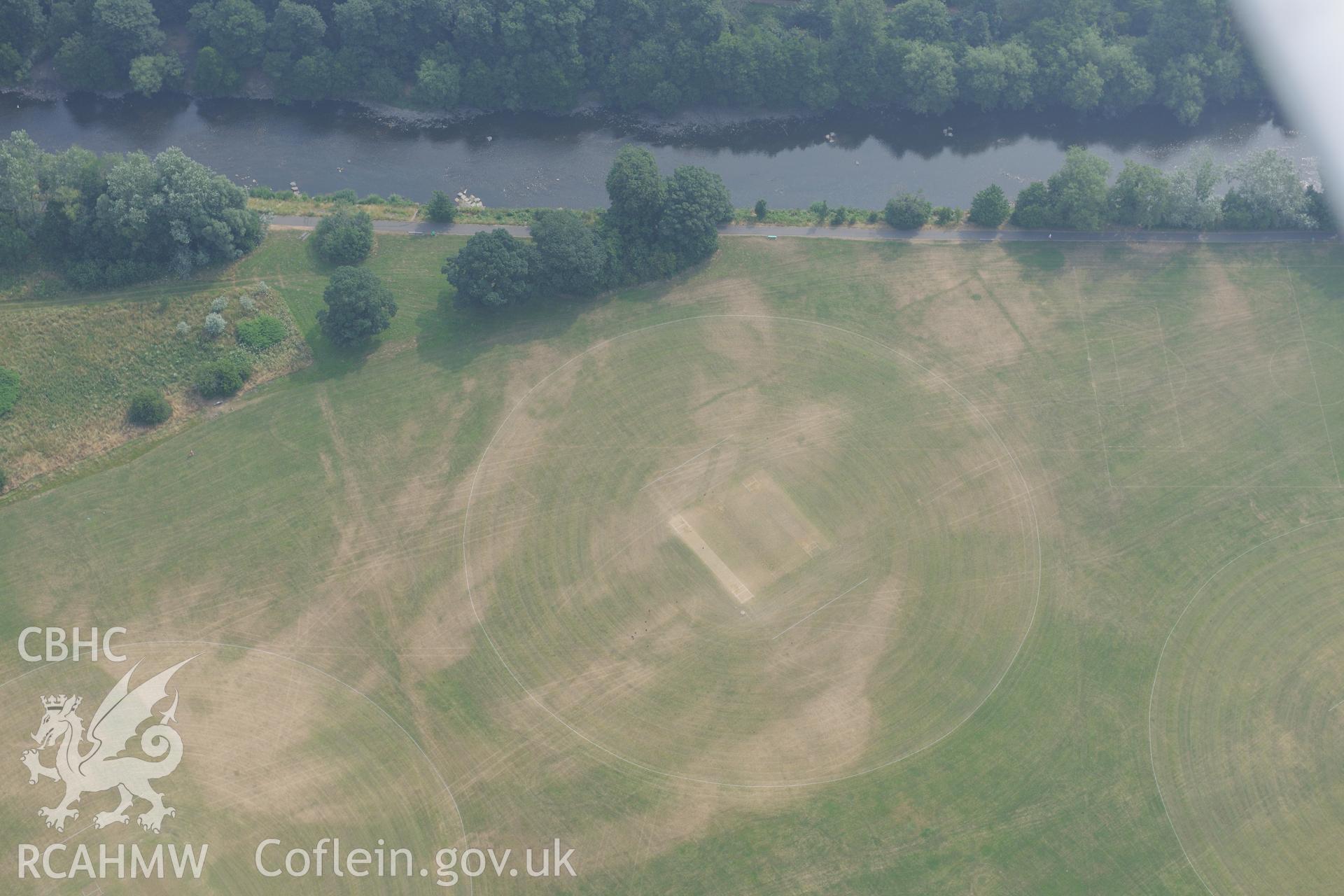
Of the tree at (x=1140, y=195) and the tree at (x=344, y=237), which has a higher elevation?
the tree at (x=1140, y=195)

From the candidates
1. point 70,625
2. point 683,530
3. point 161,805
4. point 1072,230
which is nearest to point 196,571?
point 70,625

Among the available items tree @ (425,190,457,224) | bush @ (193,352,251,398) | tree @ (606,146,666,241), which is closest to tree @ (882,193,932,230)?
tree @ (606,146,666,241)

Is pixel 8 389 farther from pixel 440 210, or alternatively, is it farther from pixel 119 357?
pixel 440 210

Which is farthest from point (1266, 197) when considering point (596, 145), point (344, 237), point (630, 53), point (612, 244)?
point (344, 237)

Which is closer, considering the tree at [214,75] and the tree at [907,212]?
the tree at [907,212]

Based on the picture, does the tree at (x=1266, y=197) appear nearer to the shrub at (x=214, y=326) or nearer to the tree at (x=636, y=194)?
the tree at (x=636, y=194)

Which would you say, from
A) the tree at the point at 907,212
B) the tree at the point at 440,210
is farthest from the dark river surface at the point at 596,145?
the tree at the point at 907,212
